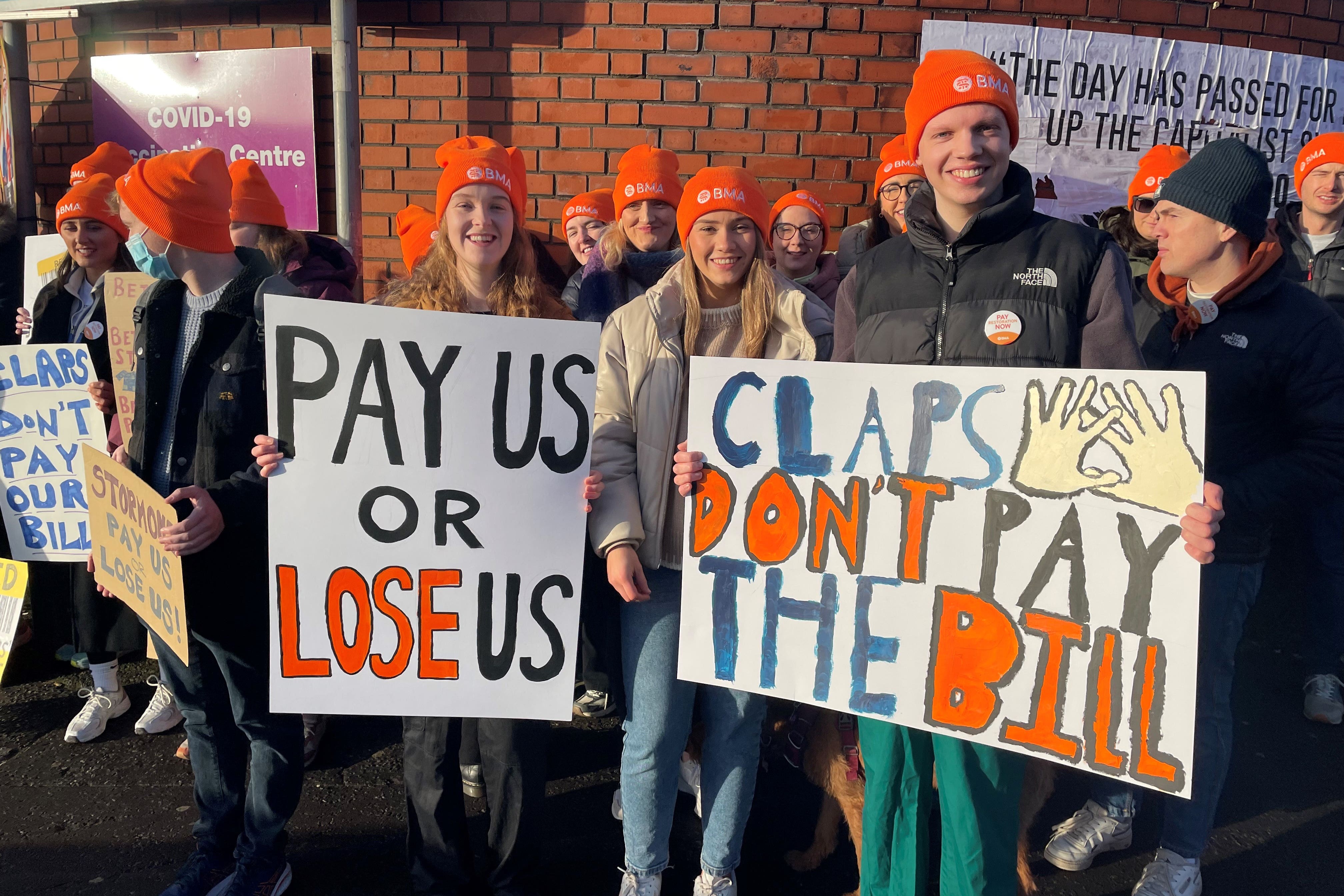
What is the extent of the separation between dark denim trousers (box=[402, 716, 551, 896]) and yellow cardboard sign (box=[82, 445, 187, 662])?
68 cm

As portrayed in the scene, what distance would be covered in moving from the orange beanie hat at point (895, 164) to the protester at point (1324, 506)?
65.9 inches

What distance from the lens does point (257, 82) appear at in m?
4.54

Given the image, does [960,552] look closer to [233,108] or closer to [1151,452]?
[1151,452]

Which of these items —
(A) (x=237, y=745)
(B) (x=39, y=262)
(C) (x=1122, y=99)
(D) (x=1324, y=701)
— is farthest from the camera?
(C) (x=1122, y=99)

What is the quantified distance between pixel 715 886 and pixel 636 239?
2.37m

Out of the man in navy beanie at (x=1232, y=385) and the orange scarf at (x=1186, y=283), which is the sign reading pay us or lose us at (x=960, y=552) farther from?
the orange scarf at (x=1186, y=283)

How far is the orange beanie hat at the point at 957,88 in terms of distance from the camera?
1.84m

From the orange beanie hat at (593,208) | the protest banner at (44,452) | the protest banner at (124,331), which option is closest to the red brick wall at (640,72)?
the orange beanie hat at (593,208)

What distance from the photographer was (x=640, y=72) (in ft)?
14.1

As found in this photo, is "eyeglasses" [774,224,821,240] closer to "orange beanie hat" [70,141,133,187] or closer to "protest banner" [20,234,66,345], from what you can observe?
"orange beanie hat" [70,141,133,187]

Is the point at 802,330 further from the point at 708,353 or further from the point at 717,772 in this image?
the point at 717,772

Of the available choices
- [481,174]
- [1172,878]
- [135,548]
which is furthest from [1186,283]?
[135,548]

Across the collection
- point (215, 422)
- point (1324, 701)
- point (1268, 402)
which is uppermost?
point (1268, 402)

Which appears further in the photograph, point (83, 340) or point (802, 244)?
point (802, 244)
